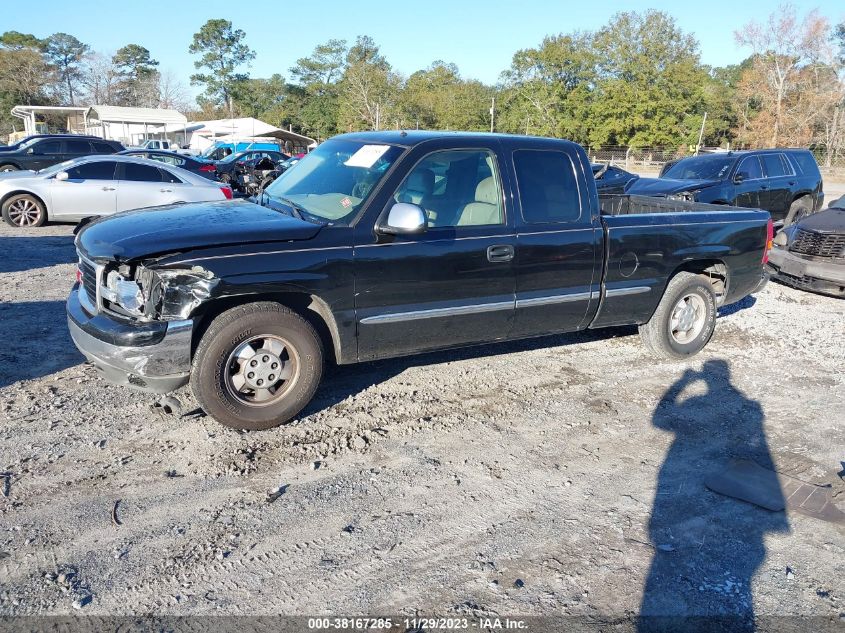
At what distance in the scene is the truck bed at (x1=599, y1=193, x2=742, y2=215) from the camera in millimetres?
6652

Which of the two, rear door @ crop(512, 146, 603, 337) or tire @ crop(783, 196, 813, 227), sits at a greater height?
tire @ crop(783, 196, 813, 227)

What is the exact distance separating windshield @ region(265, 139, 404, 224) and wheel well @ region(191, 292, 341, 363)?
577 mm

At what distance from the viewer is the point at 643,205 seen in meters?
6.88

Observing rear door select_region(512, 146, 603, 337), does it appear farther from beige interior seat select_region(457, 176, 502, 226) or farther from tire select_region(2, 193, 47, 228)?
tire select_region(2, 193, 47, 228)

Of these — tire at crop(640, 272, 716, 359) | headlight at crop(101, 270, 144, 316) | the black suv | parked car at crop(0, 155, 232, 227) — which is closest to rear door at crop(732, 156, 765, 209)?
tire at crop(640, 272, 716, 359)

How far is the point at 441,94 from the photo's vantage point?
219 feet

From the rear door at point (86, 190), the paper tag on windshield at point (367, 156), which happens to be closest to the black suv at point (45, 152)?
the rear door at point (86, 190)

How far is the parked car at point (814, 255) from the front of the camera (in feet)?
28.6

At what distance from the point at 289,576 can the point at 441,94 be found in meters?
67.9

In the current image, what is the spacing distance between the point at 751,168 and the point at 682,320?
787cm

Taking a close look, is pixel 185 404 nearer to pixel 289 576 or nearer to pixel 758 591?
pixel 289 576

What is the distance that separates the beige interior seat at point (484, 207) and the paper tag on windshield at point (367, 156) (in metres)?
0.74

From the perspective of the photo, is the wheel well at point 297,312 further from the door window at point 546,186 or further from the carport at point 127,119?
the carport at point 127,119

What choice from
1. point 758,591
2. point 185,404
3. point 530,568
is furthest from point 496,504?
point 185,404
